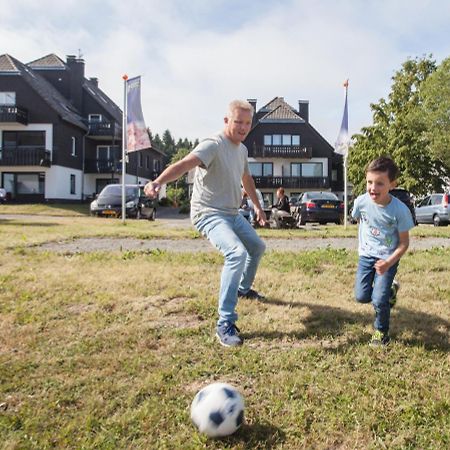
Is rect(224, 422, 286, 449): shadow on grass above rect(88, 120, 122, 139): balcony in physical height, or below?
below

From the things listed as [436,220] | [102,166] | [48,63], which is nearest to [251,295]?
[436,220]

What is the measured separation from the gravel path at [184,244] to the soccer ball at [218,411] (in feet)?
19.7

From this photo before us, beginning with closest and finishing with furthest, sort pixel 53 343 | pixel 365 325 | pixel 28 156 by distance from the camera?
pixel 53 343, pixel 365 325, pixel 28 156

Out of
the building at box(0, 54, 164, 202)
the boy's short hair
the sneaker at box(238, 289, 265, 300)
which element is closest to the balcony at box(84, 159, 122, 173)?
the building at box(0, 54, 164, 202)

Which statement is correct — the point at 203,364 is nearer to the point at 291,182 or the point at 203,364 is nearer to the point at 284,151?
the point at 291,182

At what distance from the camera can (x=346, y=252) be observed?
809cm

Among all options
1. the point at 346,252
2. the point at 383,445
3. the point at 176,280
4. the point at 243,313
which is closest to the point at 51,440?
the point at 383,445

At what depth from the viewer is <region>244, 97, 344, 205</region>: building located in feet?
157

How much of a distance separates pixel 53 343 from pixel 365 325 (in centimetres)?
267

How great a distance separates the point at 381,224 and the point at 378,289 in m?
0.52

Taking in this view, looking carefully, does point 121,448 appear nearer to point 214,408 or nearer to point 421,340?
point 214,408

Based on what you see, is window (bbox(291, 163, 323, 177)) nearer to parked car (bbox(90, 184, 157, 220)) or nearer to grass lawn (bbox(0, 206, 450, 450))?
parked car (bbox(90, 184, 157, 220))

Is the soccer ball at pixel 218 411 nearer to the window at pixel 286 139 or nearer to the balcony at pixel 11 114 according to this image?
the balcony at pixel 11 114

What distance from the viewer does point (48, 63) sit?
43844mm
